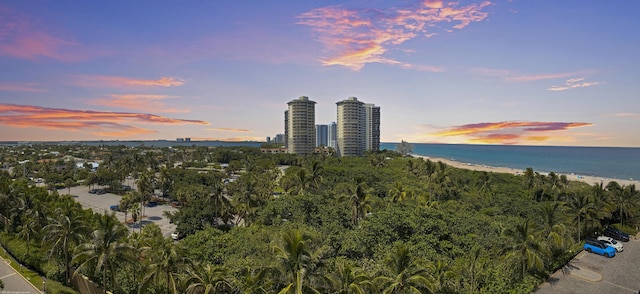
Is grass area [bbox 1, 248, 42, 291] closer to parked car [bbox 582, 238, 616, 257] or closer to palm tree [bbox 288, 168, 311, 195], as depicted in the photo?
palm tree [bbox 288, 168, 311, 195]

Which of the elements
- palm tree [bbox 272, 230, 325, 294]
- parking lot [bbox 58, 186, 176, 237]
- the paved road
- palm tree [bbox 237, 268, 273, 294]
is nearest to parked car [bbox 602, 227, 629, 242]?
palm tree [bbox 272, 230, 325, 294]

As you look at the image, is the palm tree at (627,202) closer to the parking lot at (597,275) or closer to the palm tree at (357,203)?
the parking lot at (597,275)

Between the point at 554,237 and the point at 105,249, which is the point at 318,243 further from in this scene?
the point at 554,237

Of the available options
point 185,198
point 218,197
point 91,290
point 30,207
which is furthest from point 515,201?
point 30,207

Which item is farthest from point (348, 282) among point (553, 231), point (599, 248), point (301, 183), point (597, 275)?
point (301, 183)

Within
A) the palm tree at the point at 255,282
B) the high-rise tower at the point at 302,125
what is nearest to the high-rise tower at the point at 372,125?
the high-rise tower at the point at 302,125

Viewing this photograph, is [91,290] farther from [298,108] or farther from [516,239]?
[298,108]
